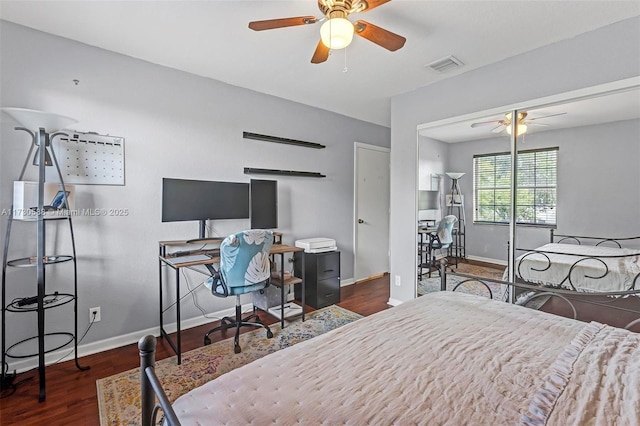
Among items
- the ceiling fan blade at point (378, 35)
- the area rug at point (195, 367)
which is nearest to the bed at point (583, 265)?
the area rug at point (195, 367)

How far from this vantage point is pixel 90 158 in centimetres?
240

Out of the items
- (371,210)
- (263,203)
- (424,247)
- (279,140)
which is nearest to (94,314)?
(263,203)

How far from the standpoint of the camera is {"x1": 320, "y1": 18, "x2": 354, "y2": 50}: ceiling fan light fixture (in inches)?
64.3

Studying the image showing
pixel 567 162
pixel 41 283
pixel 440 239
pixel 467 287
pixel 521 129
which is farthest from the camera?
pixel 440 239

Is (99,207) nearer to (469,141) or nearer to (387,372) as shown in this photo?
(387,372)

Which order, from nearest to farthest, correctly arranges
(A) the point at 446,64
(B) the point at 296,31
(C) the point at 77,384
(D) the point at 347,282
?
1. (C) the point at 77,384
2. (B) the point at 296,31
3. (A) the point at 446,64
4. (D) the point at 347,282

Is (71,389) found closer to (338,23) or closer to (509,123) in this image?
(338,23)

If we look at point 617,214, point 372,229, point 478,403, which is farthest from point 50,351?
point 617,214

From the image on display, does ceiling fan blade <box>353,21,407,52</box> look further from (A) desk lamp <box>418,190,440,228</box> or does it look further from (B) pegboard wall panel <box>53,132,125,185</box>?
(B) pegboard wall panel <box>53,132,125,185</box>

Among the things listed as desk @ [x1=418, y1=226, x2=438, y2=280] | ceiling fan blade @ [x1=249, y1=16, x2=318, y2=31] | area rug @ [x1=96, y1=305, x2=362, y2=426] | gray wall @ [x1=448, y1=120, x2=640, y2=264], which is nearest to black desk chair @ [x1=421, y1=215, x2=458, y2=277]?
desk @ [x1=418, y1=226, x2=438, y2=280]

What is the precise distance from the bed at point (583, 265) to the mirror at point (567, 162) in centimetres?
8

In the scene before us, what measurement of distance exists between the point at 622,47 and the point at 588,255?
4.85 feet

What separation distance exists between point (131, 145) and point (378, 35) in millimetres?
2187

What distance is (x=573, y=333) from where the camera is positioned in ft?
4.35
